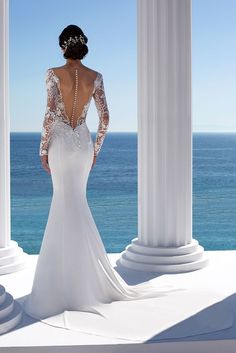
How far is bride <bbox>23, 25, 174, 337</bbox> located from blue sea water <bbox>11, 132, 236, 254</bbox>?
68.2 meters

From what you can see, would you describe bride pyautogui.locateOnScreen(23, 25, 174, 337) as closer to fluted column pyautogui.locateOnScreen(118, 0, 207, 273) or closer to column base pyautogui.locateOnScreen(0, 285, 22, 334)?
column base pyautogui.locateOnScreen(0, 285, 22, 334)

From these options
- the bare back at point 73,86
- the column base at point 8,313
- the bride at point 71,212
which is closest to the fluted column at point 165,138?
the bride at point 71,212

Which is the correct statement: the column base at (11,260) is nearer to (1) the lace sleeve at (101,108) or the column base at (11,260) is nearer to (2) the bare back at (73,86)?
(1) the lace sleeve at (101,108)

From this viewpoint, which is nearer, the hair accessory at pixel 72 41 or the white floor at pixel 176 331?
the white floor at pixel 176 331

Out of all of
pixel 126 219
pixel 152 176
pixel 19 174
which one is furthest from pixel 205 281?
pixel 19 174

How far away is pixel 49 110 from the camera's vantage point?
17.5 metres

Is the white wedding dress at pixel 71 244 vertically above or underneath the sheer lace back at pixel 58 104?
underneath

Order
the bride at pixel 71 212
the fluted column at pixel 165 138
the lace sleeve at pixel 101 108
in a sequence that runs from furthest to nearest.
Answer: the fluted column at pixel 165 138, the lace sleeve at pixel 101 108, the bride at pixel 71 212

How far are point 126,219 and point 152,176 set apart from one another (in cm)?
8819

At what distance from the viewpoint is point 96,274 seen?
57.7 feet

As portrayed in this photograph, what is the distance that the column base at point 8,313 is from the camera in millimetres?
15498

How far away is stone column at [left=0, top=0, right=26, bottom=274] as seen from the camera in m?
21.5

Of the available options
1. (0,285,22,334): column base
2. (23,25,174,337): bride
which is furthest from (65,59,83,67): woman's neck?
(0,285,22,334): column base

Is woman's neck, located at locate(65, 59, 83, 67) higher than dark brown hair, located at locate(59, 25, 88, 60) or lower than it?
lower
